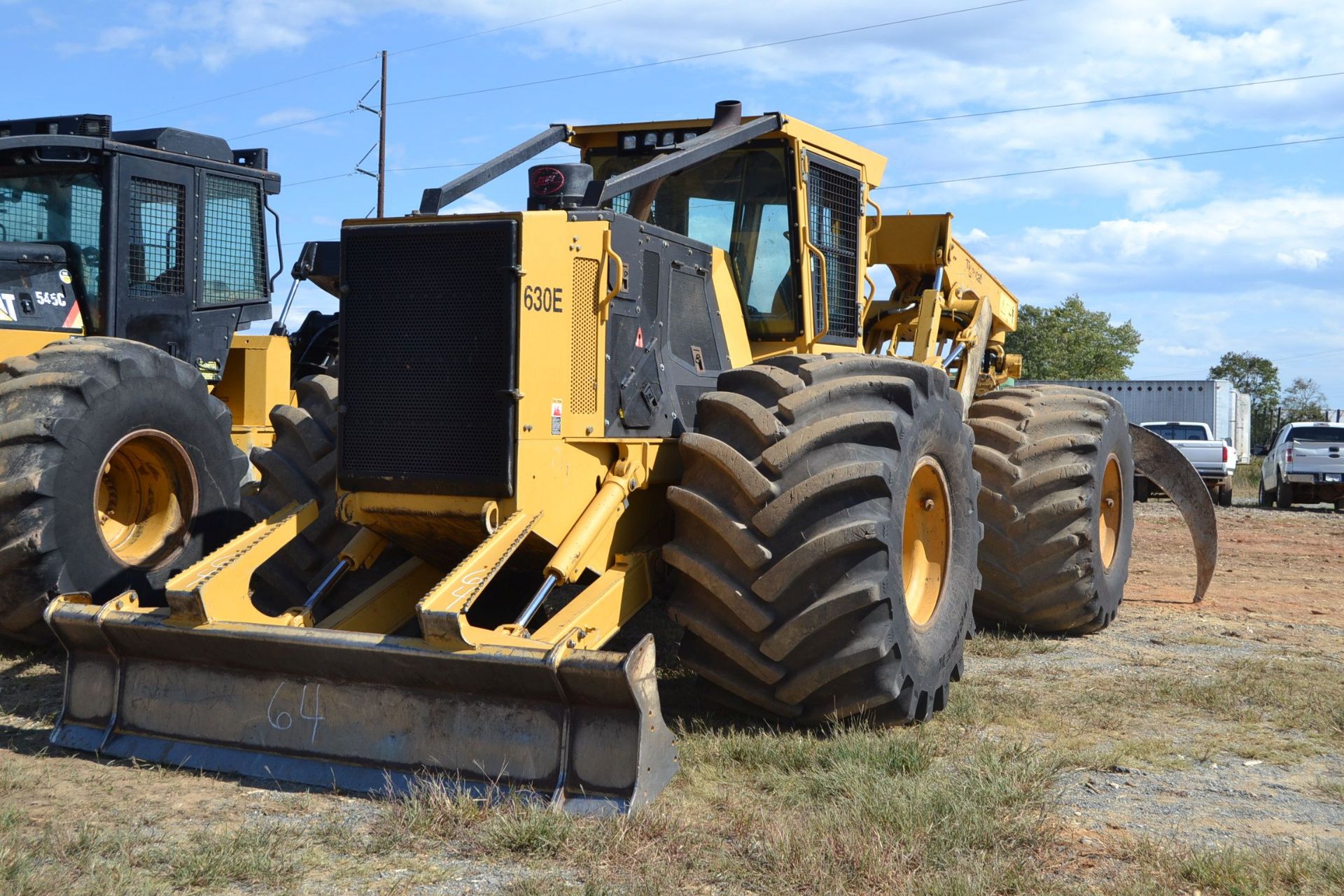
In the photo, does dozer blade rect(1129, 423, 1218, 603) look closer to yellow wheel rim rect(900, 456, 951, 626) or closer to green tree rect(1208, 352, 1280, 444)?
yellow wheel rim rect(900, 456, 951, 626)

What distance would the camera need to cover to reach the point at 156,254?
9.63 metres

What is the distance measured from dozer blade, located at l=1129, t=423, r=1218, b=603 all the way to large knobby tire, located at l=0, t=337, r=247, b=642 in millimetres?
7125

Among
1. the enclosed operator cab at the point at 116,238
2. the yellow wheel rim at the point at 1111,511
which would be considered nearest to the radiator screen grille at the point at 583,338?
the enclosed operator cab at the point at 116,238

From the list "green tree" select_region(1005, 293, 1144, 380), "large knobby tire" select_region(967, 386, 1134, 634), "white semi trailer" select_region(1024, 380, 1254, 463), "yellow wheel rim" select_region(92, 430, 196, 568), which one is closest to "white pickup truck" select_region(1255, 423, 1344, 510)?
"white semi trailer" select_region(1024, 380, 1254, 463)

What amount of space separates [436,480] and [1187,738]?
3703 millimetres

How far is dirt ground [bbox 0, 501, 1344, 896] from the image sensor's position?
429 centimetres

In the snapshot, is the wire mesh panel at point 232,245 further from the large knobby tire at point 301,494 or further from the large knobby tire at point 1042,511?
the large knobby tire at point 1042,511

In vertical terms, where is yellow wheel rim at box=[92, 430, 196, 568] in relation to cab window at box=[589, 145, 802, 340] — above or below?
below

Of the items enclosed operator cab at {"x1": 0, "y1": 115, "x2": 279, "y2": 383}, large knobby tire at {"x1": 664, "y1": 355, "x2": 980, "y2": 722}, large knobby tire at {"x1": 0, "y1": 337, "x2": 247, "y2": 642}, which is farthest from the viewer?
enclosed operator cab at {"x1": 0, "y1": 115, "x2": 279, "y2": 383}

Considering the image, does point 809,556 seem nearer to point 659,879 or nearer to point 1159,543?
point 659,879

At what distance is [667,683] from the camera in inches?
276

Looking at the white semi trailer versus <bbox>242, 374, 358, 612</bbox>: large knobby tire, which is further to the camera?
the white semi trailer

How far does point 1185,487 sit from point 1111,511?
1.06 m

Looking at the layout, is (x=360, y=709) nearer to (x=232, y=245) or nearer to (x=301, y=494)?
(x=301, y=494)
